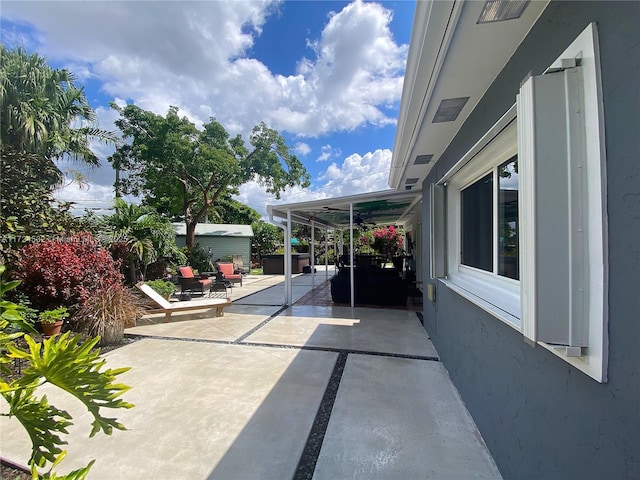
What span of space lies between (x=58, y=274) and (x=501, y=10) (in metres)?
6.88

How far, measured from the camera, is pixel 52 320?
4.76m

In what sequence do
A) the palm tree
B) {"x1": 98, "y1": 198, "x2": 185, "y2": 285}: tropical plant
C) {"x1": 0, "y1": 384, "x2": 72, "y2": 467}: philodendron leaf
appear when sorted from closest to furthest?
{"x1": 0, "y1": 384, "x2": 72, "y2": 467}: philodendron leaf
the palm tree
{"x1": 98, "y1": 198, "x2": 185, "y2": 285}: tropical plant

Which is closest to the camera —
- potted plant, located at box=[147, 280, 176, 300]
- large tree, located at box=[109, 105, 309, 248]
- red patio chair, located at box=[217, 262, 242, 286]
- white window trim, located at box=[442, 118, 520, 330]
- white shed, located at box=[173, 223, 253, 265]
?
white window trim, located at box=[442, 118, 520, 330]

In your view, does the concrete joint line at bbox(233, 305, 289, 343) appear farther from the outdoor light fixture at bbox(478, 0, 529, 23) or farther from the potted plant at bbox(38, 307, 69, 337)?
Result: the outdoor light fixture at bbox(478, 0, 529, 23)

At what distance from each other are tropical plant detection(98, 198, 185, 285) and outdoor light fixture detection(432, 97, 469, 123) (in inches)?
340

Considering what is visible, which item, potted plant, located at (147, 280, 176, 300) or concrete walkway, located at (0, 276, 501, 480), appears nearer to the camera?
concrete walkway, located at (0, 276, 501, 480)

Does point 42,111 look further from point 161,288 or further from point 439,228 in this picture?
point 439,228

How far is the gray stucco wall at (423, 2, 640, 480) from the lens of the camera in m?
1.05

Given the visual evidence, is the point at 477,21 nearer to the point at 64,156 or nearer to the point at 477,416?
the point at 477,416

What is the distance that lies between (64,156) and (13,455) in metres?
10.8

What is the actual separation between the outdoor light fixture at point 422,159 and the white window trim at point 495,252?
564 millimetres

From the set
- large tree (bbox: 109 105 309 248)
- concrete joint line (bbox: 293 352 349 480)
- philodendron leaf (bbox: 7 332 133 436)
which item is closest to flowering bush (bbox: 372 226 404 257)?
large tree (bbox: 109 105 309 248)

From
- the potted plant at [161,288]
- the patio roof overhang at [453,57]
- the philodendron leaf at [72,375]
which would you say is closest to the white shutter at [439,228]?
the patio roof overhang at [453,57]

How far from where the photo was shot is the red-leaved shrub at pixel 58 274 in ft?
16.8
